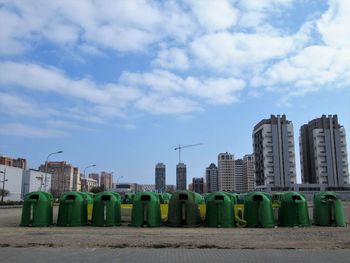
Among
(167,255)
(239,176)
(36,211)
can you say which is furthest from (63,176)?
(167,255)

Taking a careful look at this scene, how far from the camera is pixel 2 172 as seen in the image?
11256 centimetres

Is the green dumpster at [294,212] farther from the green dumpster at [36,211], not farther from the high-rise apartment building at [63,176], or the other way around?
the high-rise apartment building at [63,176]

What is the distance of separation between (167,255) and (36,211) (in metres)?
10.7

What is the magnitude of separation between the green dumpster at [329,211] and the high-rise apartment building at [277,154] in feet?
371

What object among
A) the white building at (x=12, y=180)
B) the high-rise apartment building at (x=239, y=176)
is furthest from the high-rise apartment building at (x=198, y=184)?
the white building at (x=12, y=180)

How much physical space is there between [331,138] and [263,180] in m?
22.5

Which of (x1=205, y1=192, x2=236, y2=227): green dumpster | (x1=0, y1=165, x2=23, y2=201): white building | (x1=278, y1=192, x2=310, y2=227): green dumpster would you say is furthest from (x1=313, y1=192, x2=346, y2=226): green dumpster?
(x1=0, y1=165, x2=23, y2=201): white building

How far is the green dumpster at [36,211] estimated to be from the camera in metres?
19.8

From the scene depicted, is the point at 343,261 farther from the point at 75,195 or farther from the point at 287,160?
the point at 287,160

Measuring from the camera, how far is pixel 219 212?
19703mm

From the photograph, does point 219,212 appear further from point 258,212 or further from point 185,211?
point 258,212

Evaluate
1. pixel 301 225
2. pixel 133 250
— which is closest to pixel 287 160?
pixel 301 225

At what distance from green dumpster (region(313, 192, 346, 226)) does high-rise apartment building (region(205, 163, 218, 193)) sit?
140686 millimetres

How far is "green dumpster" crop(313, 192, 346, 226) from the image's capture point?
19891 mm
